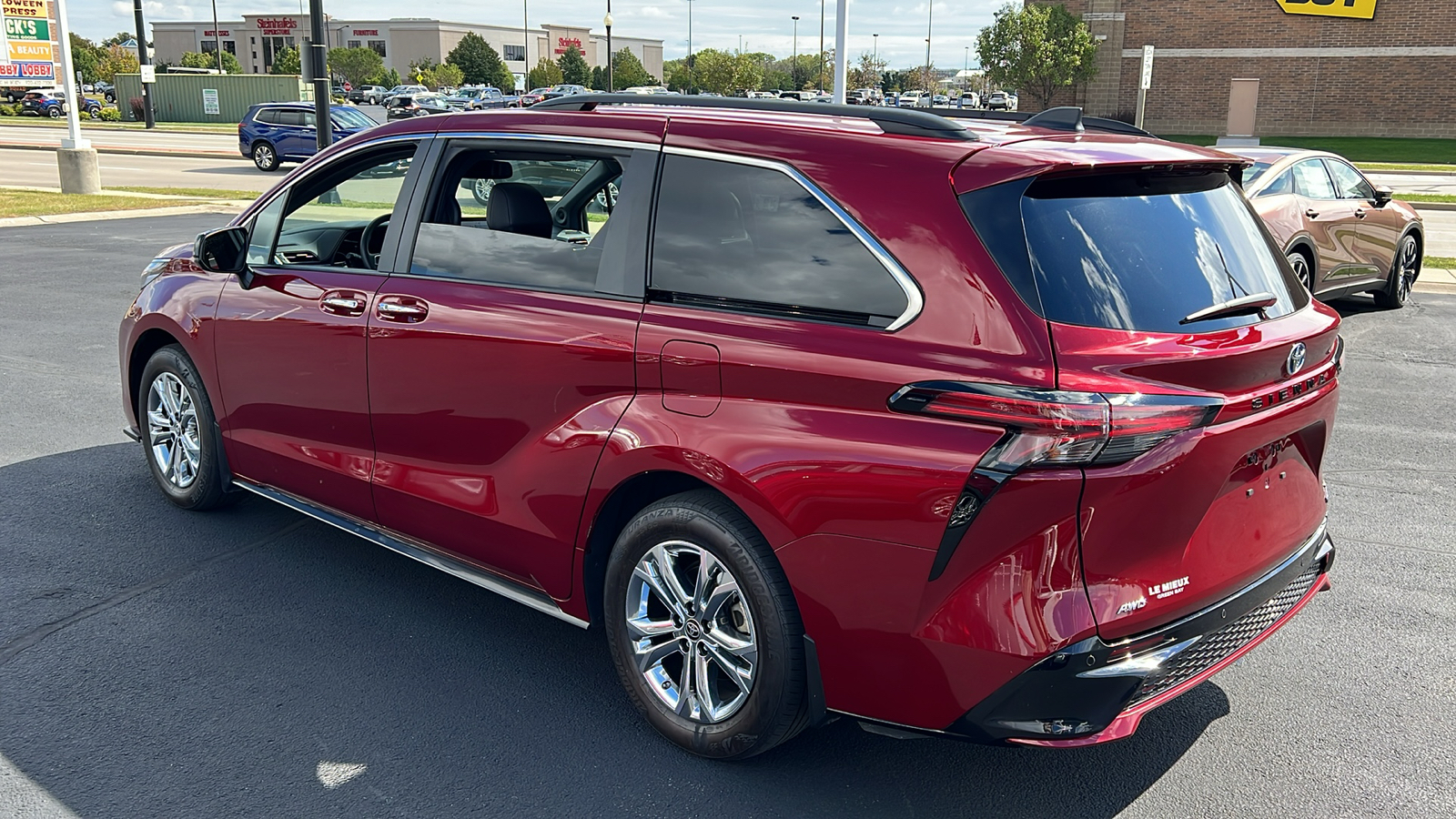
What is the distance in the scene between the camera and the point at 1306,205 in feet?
34.5

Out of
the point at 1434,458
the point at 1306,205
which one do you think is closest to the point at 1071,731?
the point at 1434,458

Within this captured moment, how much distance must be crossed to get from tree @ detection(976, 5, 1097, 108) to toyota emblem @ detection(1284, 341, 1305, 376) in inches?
2027

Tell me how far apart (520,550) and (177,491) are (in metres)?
2.48

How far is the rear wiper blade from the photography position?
3.05 m

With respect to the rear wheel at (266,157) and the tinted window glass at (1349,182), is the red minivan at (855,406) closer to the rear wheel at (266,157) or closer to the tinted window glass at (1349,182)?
the tinted window glass at (1349,182)

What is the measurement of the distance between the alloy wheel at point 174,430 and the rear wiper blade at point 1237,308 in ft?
13.9

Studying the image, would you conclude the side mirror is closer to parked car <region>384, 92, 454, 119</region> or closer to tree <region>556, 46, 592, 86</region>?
parked car <region>384, 92, 454, 119</region>

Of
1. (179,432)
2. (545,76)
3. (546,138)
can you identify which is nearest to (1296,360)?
(546,138)

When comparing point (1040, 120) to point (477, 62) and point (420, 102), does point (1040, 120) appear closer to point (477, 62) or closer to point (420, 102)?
point (420, 102)

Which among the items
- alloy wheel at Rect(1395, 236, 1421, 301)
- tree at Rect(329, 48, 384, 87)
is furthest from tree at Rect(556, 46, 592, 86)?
alloy wheel at Rect(1395, 236, 1421, 301)

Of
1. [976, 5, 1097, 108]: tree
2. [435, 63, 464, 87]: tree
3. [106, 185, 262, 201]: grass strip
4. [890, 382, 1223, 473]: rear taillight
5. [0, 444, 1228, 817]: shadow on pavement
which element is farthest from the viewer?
[435, 63, 464, 87]: tree

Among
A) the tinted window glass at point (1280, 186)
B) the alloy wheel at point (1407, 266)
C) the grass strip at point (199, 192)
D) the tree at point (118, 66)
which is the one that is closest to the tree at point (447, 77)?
the tree at point (118, 66)

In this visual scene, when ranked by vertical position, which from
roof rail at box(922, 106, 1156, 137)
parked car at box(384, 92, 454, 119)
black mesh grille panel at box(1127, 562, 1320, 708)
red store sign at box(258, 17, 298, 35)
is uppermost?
red store sign at box(258, 17, 298, 35)

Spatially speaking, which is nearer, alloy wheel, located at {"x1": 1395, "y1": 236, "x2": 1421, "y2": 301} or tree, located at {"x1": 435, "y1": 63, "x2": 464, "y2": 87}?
alloy wheel, located at {"x1": 1395, "y1": 236, "x2": 1421, "y2": 301}
